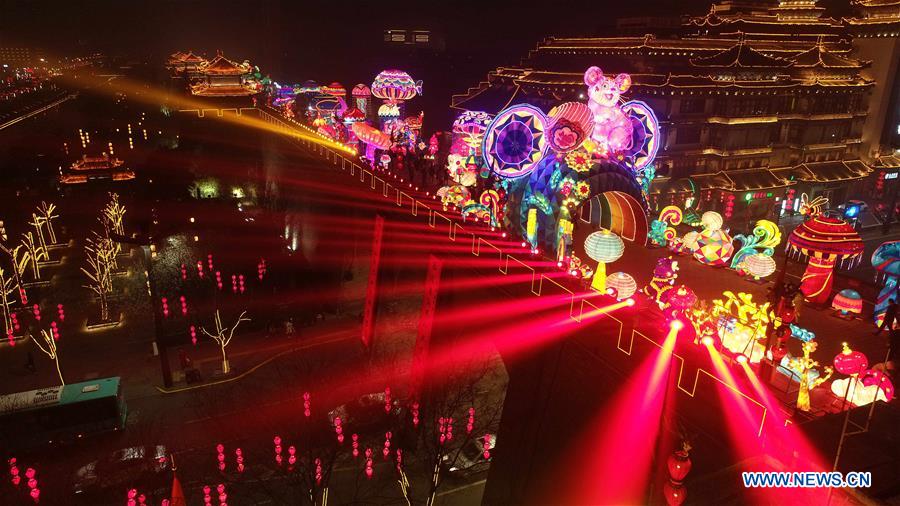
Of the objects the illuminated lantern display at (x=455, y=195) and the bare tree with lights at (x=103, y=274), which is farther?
the illuminated lantern display at (x=455, y=195)

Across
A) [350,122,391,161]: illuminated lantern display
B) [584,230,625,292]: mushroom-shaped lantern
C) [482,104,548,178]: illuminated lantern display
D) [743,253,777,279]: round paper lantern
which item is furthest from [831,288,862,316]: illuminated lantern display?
[350,122,391,161]: illuminated lantern display

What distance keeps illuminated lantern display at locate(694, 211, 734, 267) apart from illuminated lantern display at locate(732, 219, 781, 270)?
0.65 metres

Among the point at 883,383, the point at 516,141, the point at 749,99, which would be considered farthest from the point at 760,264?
the point at 749,99

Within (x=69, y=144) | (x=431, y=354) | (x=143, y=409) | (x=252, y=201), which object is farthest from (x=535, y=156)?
(x=69, y=144)

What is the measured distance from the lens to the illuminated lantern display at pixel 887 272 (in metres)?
16.5

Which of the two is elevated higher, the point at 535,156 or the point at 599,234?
the point at 535,156

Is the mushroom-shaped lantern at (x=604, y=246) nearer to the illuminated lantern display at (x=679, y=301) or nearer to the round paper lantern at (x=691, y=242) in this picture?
the illuminated lantern display at (x=679, y=301)

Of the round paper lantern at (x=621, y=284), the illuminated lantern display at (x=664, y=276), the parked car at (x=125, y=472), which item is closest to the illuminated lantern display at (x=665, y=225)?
the illuminated lantern display at (x=664, y=276)

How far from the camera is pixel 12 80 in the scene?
8875cm

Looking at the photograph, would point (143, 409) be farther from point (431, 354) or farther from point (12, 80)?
point (12, 80)

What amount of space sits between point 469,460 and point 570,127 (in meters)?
12.2

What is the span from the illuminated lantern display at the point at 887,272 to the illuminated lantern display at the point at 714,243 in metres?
5.54

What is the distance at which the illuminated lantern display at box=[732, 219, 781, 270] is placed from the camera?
71.0ft

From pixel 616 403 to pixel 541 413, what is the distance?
93.0 inches
